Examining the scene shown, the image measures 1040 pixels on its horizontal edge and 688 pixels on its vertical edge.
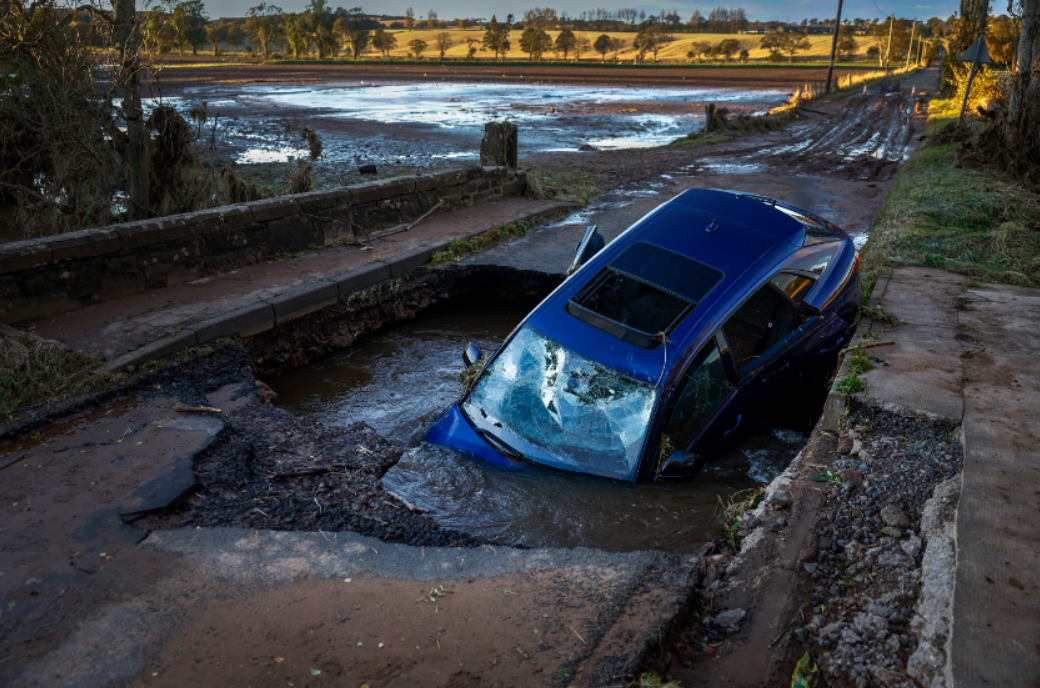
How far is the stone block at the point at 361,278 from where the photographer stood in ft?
27.7

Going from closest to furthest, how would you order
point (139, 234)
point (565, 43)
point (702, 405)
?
point (702, 405)
point (139, 234)
point (565, 43)

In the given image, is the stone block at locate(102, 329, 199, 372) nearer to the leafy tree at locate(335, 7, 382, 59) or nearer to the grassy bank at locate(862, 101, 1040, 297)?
the grassy bank at locate(862, 101, 1040, 297)

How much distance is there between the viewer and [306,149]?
19828 millimetres

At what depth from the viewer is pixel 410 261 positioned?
9.33 metres

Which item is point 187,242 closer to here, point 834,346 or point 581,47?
point 834,346

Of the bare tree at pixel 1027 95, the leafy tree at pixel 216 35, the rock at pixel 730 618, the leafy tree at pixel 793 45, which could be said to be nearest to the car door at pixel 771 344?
the rock at pixel 730 618

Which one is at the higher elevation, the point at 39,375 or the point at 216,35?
the point at 216,35

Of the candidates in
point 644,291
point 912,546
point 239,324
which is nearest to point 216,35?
point 239,324

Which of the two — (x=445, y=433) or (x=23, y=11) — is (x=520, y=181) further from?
(x=445, y=433)

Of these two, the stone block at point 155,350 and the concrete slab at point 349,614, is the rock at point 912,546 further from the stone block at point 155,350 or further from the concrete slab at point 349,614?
the stone block at point 155,350

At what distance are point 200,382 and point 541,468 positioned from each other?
3.28 m

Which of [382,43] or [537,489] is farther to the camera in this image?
[382,43]

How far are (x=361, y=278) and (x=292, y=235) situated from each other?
1.45 meters

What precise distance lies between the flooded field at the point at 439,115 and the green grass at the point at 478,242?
6.77m
